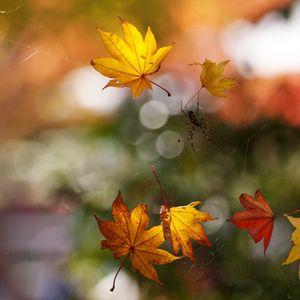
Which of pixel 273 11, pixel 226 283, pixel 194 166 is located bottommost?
pixel 226 283

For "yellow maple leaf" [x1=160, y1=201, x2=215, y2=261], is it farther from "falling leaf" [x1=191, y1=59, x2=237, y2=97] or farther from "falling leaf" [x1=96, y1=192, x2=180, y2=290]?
"falling leaf" [x1=191, y1=59, x2=237, y2=97]

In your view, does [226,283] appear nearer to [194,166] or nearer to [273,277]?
[273,277]

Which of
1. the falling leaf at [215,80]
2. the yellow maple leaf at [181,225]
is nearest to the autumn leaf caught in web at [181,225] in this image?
the yellow maple leaf at [181,225]

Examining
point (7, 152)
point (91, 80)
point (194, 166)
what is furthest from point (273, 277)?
point (7, 152)

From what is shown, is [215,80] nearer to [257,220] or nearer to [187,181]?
[257,220]

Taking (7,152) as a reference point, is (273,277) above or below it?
above

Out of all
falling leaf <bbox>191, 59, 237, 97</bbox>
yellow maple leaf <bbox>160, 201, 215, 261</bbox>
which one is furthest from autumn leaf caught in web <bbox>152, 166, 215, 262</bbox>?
falling leaf <bbox>191, 59, 237, 97</bbox>

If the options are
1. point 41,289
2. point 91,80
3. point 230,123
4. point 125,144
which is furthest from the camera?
point 41,289

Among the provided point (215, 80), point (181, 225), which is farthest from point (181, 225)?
point (215, 80)
